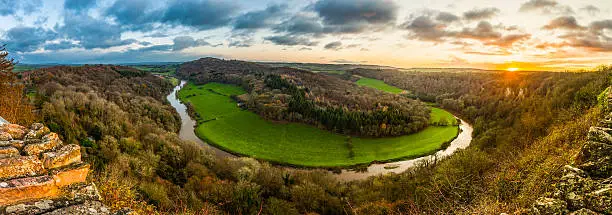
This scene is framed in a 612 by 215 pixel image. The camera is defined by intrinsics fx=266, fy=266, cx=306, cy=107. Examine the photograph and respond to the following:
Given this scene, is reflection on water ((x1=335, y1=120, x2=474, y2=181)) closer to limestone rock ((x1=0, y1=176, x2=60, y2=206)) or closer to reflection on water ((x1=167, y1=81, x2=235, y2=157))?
reflection on water ((x1=167, y1=81, x2=235, y2=157))

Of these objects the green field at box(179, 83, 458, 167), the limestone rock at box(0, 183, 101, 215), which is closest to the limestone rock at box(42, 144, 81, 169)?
the limestone rock at box(0, 183, 101, 215)

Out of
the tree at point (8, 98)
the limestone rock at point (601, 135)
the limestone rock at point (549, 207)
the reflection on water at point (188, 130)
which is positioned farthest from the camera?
the reflection on water at point (188, 130)

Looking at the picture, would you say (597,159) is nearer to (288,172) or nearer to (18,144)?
(18,144)

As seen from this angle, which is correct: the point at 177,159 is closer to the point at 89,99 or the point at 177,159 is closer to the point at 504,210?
the point at 89,99

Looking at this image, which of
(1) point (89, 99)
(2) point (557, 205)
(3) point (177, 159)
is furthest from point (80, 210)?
(1) point (89, 99)

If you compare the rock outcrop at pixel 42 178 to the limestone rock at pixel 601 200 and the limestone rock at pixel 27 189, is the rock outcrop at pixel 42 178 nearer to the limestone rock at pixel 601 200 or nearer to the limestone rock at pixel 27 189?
the limestone rock at pixel 27 189

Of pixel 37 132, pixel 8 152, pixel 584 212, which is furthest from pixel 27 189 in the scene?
pixel 584 212

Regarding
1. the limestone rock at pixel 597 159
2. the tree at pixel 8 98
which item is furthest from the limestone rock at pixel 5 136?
the limestone rock at pixel 597 159
